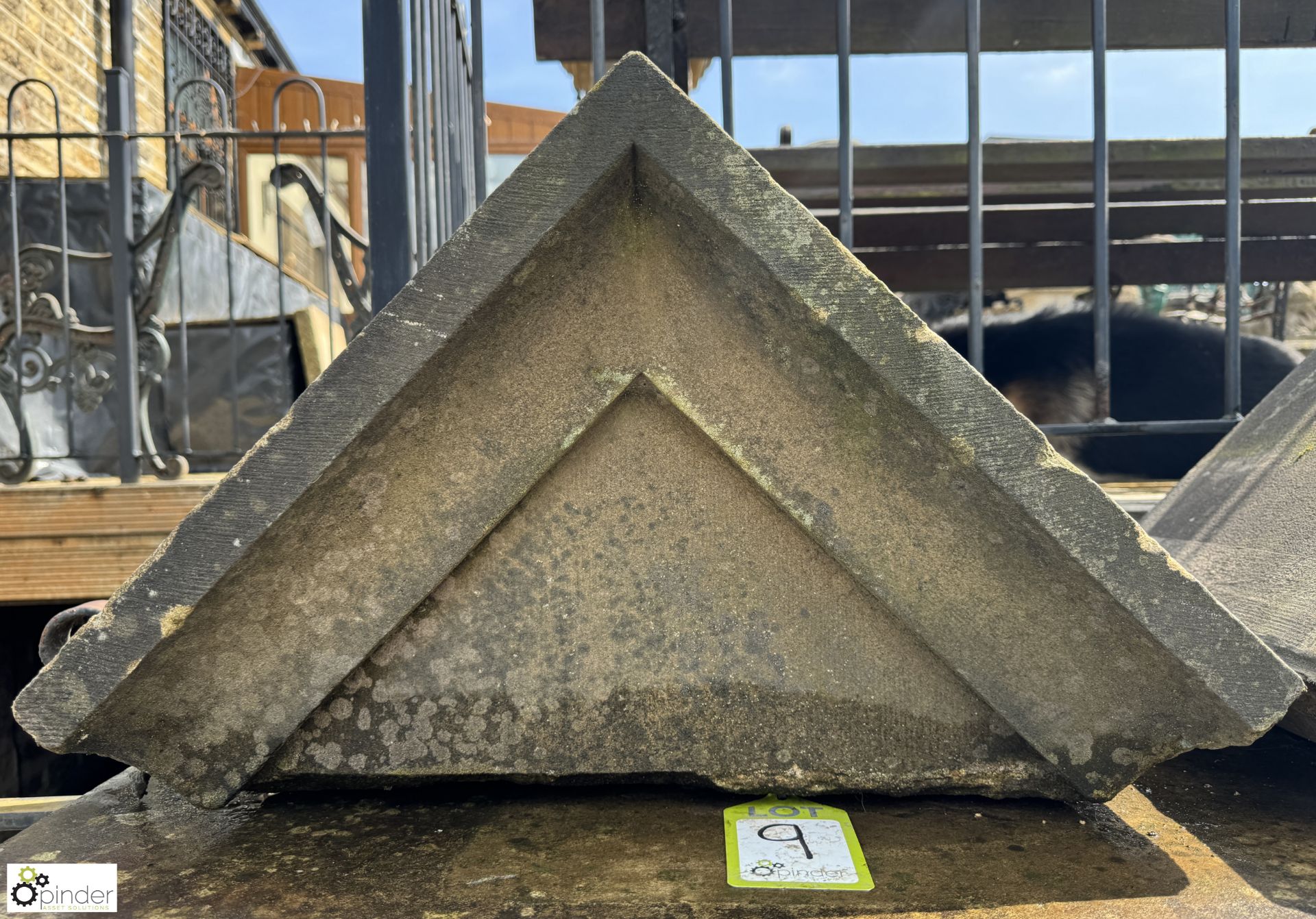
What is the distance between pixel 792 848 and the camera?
3.89ft

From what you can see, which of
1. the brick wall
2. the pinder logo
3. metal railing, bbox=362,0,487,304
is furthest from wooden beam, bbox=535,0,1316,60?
the brick wall

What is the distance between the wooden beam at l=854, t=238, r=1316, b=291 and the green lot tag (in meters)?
2.93

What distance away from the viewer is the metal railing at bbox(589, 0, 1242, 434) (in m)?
1.90

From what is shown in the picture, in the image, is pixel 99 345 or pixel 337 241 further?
pixel 99 345

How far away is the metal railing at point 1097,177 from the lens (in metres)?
1.90

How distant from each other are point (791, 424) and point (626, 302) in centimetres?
29

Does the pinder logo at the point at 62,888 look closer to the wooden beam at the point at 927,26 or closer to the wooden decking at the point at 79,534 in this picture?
the wooden decking at the point at 79,534

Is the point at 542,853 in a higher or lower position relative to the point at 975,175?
lower

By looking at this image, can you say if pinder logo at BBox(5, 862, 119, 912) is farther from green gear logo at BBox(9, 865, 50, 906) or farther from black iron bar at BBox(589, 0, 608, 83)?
black iron bar at BBox(589, 0, 608, 83)

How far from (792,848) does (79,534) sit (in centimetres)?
242

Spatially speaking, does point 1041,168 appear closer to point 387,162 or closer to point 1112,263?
point 1112,263

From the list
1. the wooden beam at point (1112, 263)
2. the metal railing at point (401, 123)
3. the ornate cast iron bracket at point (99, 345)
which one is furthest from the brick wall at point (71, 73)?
the wooden beam at point (1112, 263)

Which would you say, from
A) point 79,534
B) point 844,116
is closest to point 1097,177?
point 844,116

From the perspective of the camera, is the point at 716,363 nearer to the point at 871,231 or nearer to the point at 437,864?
the point at 437,864
